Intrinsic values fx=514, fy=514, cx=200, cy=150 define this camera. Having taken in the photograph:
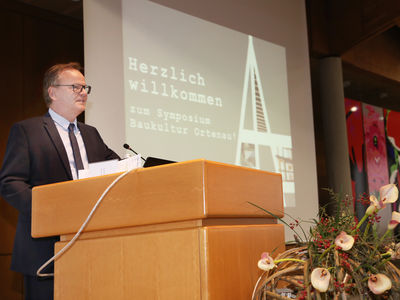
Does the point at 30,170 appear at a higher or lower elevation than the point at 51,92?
lower

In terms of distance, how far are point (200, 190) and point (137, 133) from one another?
246cm

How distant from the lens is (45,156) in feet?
6.55

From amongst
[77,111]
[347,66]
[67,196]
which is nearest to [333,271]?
[67,196]

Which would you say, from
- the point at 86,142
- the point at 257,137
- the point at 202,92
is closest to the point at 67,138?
the point at 86,142

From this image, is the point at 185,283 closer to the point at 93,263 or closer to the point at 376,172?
the point at 93,263

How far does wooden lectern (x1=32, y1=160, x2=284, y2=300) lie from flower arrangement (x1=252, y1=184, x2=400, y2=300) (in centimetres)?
12

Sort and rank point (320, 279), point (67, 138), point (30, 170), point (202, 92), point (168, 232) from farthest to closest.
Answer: point (202, 92), point (67, 138), point (30, 170), point (168, 232), point (320, 279)

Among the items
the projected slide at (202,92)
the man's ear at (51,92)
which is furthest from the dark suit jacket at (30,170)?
the projected slide at (202,92)

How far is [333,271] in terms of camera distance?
0.99m

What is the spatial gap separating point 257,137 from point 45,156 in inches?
112

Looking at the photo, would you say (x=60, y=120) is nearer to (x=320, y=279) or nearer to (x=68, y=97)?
(x=68, y=97)

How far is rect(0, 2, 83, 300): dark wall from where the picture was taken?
4328 millimetres

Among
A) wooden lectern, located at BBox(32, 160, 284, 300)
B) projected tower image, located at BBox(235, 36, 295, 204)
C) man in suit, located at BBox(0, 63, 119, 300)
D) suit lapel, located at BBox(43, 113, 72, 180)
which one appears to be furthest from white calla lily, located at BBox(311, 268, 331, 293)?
projected tower image, located at BBox(235, 36, 295, 204)

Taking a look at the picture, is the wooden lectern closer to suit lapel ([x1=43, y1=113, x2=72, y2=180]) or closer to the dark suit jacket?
the dark suit jacket
